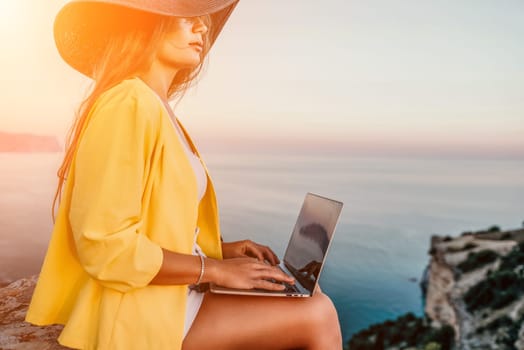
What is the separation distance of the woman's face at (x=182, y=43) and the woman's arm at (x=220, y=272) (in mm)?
522

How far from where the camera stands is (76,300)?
116 cm

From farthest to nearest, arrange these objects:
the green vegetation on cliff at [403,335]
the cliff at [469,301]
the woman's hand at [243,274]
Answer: the green vegetation on cliff at [403,335] → the cliff at [469,301] → the woman's hand at [243,274]

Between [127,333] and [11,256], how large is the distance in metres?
2.23

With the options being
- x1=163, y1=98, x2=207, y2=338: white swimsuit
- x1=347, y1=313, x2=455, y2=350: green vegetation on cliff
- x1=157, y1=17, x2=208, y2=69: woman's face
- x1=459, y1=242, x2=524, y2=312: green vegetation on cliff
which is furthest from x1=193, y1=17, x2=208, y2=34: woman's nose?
x1=347, y1=313, x2=455, y2=350: green vegetation on cliff

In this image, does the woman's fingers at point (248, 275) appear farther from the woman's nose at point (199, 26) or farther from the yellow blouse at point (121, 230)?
the woman's nose at point (199, 26)

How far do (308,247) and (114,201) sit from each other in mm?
614

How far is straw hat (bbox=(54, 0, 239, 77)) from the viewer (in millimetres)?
1202

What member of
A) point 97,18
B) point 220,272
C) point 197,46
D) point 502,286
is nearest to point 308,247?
point 220,272

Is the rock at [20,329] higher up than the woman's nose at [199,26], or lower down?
Answer: lower down

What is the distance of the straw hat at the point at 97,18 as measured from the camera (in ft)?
3.94

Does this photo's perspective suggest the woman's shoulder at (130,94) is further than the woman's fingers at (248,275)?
No

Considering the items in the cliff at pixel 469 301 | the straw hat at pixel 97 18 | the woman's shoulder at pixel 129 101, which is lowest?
the cliff at pixel 469 301

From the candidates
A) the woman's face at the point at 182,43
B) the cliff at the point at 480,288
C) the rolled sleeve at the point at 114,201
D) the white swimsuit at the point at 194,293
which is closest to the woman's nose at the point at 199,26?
the woman's face at the point at 182,43

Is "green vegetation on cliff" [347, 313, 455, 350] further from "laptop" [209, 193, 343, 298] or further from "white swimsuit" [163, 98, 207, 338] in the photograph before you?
"white swimsuit" [163, 98, 207, 338]
